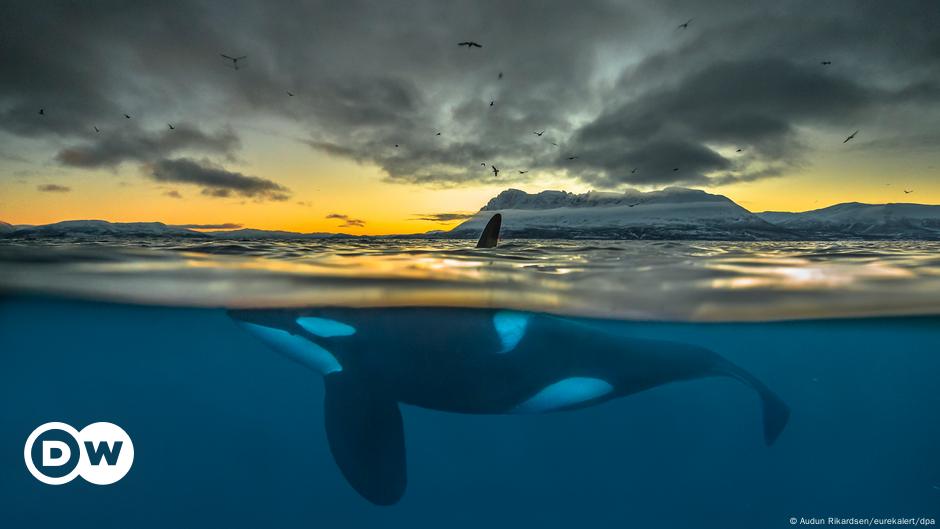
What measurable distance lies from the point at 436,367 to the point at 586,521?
14.9m

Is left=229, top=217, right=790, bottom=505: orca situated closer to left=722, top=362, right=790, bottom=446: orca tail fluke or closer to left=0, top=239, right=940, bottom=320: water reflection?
left=722, top=362, right=790, bottom=446: orca tail fluke

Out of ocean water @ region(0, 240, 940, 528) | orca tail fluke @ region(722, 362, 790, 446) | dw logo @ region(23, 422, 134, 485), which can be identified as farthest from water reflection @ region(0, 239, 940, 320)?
dw logo @ region(23, 422, 134, 485)

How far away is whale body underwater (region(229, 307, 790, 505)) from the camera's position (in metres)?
5.61

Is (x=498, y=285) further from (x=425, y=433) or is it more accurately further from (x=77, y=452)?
(x=425, y=433)

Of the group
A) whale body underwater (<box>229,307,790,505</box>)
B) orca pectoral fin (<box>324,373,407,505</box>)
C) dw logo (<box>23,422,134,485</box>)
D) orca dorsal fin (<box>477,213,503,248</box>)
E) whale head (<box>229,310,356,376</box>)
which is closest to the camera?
orca pectoral fin (<box>324,373,407,505</box>)

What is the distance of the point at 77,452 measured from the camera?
6.69m

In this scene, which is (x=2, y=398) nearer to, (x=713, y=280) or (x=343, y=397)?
(x=343, y=397)

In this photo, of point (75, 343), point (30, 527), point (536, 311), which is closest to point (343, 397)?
point (536, 311)

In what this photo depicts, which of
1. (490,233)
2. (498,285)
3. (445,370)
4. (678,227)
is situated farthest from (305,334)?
(678,227)

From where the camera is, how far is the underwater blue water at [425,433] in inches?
461

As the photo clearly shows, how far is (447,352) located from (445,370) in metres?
0.31

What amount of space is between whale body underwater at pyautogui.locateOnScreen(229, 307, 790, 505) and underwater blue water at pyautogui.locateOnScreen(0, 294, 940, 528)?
4142mm

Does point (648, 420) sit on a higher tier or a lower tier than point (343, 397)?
lower

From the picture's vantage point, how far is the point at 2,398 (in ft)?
52.9
